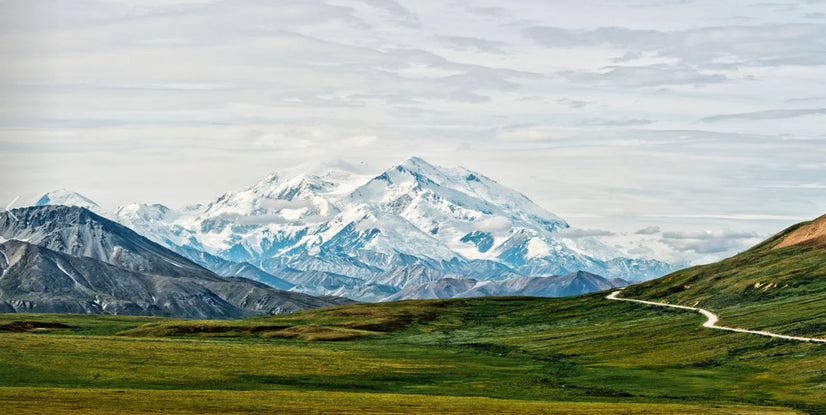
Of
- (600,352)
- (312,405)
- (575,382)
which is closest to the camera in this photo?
(312,405)

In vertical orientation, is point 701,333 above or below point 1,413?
below

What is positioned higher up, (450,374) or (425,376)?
(425,376)

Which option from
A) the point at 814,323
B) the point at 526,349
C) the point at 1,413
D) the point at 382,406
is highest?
the point at 1,413

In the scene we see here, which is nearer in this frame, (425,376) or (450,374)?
(425,376)

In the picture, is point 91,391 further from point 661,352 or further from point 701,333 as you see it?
point 701,333

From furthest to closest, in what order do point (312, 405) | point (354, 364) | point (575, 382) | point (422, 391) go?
point (354, 364), point (575, 382), point (422, 391), point (312, 405)

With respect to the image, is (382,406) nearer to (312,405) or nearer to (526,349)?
(312,405)

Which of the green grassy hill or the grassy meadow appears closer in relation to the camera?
the grassy meadow

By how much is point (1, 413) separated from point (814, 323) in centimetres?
13239

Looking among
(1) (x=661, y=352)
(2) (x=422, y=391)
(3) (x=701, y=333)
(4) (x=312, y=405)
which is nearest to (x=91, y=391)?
(4) (x=312, y=405)

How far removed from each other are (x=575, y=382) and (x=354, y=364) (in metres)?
40.5

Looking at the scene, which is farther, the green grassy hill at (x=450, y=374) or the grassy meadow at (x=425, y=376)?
the green grassy hill at (x=450, y=374)

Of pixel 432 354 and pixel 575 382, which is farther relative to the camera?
pixel 432 354

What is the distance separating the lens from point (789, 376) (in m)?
120
